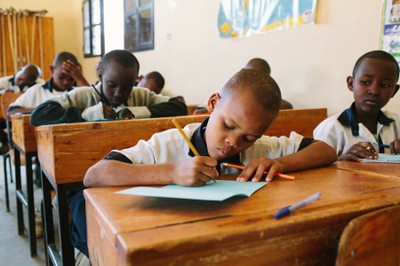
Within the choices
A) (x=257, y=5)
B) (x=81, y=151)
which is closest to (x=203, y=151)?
(x=81, y=151)

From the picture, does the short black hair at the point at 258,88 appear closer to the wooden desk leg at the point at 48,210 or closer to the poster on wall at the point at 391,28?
the wooden desk leg at the point at 48,210

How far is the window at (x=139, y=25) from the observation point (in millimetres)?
5164

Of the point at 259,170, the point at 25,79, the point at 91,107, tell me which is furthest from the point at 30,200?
the point at 25,79

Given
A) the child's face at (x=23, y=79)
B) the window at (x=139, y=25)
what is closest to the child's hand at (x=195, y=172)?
the child's face at (x=23, y=79)

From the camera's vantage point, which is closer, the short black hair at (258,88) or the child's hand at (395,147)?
the short black hair at (258,88)

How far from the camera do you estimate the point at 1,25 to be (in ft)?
24.5

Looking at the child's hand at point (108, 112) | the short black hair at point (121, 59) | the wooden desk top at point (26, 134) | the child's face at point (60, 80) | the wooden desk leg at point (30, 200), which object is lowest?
the wooden desk leg at point (30, 200)

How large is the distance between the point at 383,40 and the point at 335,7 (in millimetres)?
462

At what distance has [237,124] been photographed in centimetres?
96

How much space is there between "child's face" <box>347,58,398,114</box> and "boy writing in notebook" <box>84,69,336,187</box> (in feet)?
2.10

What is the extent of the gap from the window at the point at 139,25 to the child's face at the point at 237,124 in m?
4.36

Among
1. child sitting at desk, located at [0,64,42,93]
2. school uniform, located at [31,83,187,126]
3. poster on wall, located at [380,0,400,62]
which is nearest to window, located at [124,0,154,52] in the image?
child sitting at desk, located at [0,64,42,93]

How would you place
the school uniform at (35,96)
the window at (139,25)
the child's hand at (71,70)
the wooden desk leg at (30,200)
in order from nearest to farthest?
the wooden desk leg at (30,200), the child's hand at (71,70), the school uniform at (35,96), the window at (139,25)

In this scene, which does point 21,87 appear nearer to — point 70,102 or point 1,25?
point 70,102
